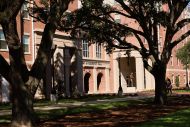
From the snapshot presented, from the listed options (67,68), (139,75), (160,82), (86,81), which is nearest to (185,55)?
(139,75)

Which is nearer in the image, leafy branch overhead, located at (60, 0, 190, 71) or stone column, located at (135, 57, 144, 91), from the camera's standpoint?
leafy branch overhead, located at (60, 0, 190, 71)

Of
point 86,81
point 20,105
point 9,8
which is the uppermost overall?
point 9,8

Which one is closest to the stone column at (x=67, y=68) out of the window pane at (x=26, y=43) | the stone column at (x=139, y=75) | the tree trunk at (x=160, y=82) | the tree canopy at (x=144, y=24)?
the window pane at (x=26, y=43)

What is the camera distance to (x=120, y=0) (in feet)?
93.8

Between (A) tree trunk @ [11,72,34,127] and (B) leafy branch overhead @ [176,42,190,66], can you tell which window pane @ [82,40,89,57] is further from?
(A) tree trunk @ [11,72,34,127]

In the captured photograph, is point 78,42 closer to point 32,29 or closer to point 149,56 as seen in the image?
point 32,29

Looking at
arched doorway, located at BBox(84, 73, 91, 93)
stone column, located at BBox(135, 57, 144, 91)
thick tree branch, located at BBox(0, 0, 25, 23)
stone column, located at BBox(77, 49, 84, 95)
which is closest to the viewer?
thick tree branch, located at BBox(0, 0, 25, 23)

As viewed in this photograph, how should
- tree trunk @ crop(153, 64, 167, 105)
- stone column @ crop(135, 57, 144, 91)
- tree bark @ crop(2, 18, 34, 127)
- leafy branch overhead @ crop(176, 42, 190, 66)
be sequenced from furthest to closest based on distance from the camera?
stone column @ crop(135, 57, 144, 91), leafy branch overhead @ crop(176, 42, 190, 66), tree trunk @ crop(153, 64, 167, 105), tree bark @ crop(2, 18, 34, 127)

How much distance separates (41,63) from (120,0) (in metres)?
13.3

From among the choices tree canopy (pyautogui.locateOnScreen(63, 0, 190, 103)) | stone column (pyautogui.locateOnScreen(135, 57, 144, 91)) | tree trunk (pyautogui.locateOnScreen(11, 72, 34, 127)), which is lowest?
tree trunk (pyautogui.locateOnScreen(11, 72, 34, 127))

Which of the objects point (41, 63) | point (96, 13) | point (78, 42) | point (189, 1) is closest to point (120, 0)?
point (96, 13)

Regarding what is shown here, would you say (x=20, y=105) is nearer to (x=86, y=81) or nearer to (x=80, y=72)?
(x=80, y=72)

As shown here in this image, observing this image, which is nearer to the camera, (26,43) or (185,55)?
(26,43)

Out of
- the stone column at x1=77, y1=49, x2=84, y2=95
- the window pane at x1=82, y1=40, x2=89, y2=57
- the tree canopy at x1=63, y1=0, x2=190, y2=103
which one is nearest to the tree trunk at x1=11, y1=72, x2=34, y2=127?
the tree canopy at x1=63, y1=0, x2=190, y2=103
